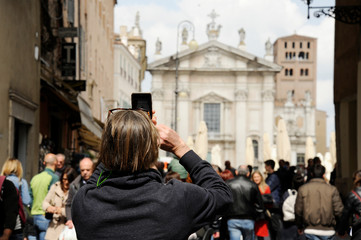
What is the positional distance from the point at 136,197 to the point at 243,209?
7143mm

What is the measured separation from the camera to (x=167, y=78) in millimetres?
63656

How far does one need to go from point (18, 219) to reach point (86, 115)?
11633 mm

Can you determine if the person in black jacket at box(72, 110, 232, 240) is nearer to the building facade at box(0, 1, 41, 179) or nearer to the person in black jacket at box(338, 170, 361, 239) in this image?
the person in black jacket at box(338, 170, 361, 239)

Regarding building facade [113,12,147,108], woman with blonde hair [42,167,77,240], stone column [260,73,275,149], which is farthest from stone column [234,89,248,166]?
woman with blonde hair [42,167,77,240]

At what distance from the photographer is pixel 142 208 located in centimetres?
236

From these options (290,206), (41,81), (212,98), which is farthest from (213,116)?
(290,206)

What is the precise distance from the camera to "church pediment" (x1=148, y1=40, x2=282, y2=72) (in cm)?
6319

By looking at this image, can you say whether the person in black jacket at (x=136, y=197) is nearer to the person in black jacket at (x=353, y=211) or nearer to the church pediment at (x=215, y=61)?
the person in black jacket at (x=353, y=211)

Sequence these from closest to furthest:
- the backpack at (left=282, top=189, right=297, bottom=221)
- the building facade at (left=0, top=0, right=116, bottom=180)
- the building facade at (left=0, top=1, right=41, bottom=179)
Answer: the backpack at (left=282, top=189, right=297, bottom=221) < the building facade at (left=0, top=1, right=41, bottom=179) < the building facade at (left=0, top=0, right=116, bottom=180)

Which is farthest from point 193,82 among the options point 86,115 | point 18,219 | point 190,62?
point 18,219

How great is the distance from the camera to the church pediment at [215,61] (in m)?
63.2

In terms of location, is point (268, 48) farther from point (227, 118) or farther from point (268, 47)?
point (227, 118)

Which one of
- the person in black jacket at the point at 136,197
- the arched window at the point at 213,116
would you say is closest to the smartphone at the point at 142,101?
the person in black jacket at the point at 136,197

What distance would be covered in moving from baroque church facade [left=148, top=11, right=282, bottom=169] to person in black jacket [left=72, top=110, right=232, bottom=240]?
2372 inches
